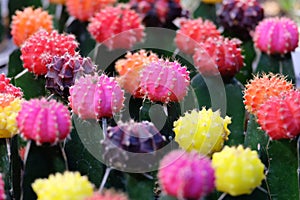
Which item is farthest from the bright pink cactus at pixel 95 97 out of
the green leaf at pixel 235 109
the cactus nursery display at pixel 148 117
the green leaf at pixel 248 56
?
the green leaf at pixel 248 56

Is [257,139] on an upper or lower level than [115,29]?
lower

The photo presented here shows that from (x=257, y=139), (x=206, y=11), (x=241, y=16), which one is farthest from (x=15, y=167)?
(x=206, y=11)

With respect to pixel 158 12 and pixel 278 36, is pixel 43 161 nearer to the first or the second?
pixel 278 36

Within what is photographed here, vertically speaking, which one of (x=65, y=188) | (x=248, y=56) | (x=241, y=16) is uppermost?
(x=65, y=188)

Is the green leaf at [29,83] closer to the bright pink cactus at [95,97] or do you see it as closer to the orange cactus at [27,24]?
the orange cactus at [27,24]

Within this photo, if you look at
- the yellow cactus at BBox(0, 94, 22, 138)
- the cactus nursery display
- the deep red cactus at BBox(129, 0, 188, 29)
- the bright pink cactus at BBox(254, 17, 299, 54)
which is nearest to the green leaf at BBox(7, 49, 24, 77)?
the cactus nursery display

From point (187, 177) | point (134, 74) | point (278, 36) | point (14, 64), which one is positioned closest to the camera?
point (187, 177)
